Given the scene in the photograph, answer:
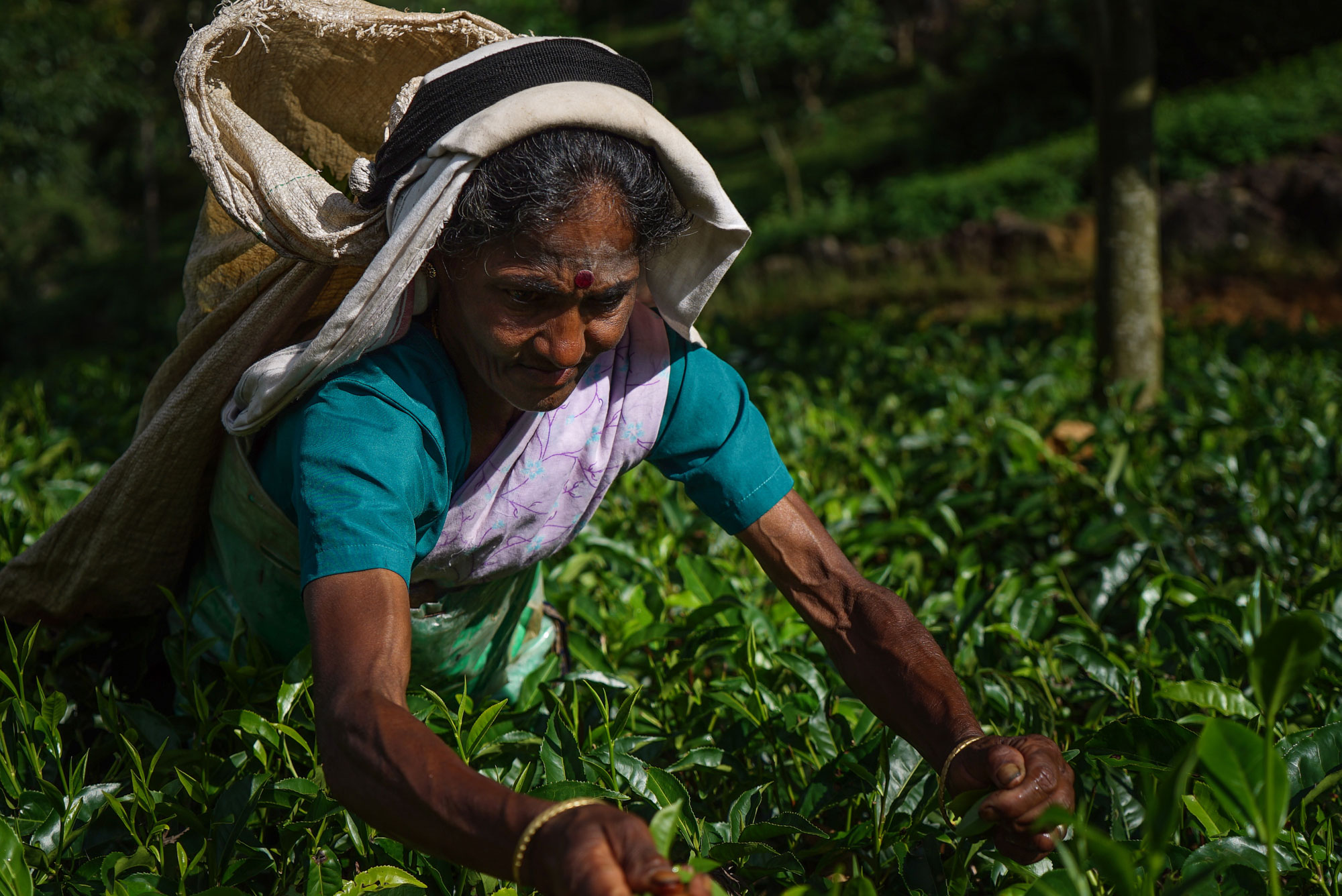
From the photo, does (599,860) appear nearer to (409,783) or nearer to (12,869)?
(409,783)

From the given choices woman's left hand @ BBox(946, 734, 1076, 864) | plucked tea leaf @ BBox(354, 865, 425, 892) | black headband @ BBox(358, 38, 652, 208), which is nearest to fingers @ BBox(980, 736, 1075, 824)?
woman's left hand @ BBox(946, 734, 1076, 864)

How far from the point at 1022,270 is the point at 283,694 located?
848 cm

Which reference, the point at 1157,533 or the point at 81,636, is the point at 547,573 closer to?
the point at 81,636

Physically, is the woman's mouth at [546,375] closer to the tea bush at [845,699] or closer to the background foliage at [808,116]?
the tea bush at [845,699]

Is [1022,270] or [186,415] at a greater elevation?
[186,415]

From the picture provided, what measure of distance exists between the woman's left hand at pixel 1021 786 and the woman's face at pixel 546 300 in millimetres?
695

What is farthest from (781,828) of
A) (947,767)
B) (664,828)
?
(664,828)

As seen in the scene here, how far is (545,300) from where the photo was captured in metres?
1.39

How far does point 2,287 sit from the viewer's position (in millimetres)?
14633

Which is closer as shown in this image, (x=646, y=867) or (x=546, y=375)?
(x=646, y=867)

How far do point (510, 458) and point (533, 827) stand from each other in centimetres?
68

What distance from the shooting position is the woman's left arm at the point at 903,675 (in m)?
1.24

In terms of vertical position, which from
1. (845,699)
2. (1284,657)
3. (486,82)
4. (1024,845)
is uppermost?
(486,82)

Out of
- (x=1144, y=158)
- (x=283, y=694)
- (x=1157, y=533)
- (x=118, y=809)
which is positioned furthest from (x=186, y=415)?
(x=1144, y=158)
